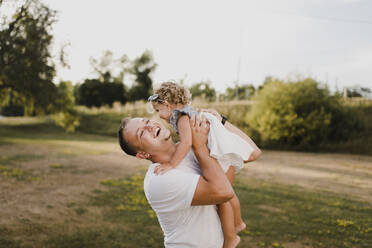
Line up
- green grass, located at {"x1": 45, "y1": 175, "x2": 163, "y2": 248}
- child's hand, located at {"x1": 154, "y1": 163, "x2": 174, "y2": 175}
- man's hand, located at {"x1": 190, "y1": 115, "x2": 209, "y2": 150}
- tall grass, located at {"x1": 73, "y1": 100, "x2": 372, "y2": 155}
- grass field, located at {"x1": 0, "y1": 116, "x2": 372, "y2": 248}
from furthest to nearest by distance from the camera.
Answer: tall grass, located at {"x1": 73, "y1": 100, "x2": 372, "y2": 155} < grass field, located at {"x1": 0, "y1": 116, "x2": 372, "y2": 248} < green grass, located at {"x1": 45, "y1": 175, "x2": 163, "y2": 248} < man's hand, located at {"x1": 190, "y1": 115, "x2": 209, "y2": 150} < child's hand, located at {"x1": 154, "y1": 163, "x2": 174, "y2": 175}

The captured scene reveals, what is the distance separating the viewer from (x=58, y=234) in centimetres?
673

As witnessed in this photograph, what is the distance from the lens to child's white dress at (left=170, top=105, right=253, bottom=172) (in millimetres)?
2137

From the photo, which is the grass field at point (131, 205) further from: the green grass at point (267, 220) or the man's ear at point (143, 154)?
the man's ear at point (143, 154)

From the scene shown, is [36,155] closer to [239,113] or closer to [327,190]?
[327,190]

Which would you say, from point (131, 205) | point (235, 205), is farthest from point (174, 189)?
point (131, 205)

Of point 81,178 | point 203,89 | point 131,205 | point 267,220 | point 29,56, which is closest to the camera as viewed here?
point 267,220

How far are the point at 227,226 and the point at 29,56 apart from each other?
13898 mm

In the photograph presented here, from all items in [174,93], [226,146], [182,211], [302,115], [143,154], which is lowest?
[182,211]

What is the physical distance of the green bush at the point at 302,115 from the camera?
2406cm

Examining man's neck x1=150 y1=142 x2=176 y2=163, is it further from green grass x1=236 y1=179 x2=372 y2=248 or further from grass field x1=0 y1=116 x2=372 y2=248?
green grass x1=236 y1=179 x2=372 y2=248

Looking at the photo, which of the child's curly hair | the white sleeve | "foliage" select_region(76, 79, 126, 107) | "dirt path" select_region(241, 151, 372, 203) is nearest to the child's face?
the child's curly hair

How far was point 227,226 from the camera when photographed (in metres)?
2.06

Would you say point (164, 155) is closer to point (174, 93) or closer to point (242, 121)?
point (174, 93)

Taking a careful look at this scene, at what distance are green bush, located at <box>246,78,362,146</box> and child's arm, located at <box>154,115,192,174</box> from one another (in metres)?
22.7
